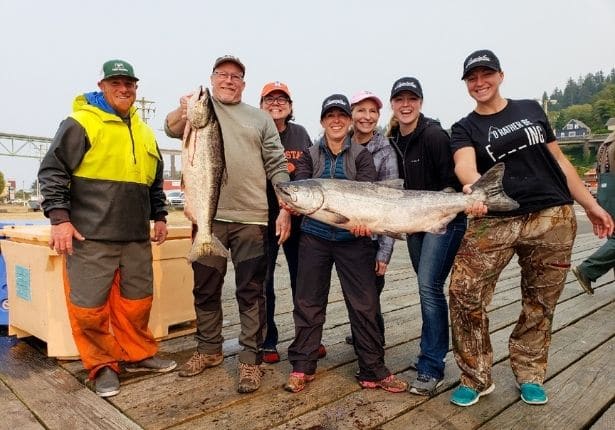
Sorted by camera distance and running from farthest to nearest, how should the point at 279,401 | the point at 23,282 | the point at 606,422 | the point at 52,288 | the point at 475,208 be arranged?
1. the point at 23,282
2. the point at 52,288
3. the point at 279,401
4. the point at 475,208
5. the point at 606,422

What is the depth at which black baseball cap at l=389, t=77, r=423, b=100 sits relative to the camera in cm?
389

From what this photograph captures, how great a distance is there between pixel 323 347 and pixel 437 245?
1647mm

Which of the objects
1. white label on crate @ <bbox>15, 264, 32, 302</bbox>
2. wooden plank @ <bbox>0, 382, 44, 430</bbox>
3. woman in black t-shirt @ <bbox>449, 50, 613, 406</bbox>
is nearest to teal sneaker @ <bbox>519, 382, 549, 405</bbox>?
woman in black t-shirt @ <bbox>449, 50, 613, 406</bbox>

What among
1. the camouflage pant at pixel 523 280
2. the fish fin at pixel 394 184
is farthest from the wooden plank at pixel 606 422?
the fish fin at pixel 394 184

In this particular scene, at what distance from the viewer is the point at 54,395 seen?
3.56 meters

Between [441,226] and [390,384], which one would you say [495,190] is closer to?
[441,226]

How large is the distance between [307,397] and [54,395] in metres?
1.98

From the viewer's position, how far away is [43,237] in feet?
14.1

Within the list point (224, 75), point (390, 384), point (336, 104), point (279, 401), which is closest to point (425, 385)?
point (390, 384)

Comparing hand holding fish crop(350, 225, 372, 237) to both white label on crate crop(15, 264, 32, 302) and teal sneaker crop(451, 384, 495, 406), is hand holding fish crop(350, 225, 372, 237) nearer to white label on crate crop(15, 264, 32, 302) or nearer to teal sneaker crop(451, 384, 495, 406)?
teal sneaker crop(451, 384, 495, 406)

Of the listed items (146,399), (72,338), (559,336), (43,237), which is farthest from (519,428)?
(43,237)

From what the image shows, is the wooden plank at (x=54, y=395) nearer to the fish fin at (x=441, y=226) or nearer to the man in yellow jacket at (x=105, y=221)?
the man in yellow jacket at (x=105, y=221)

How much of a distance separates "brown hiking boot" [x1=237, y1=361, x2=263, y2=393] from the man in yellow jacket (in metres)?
0.79

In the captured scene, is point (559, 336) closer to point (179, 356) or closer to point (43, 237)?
point (179, 356)
